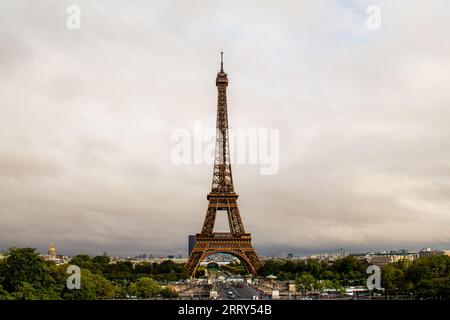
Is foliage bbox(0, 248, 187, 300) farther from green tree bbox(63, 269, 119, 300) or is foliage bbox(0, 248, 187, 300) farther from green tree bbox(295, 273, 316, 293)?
green tree bbox(295, 273, 316, 293)

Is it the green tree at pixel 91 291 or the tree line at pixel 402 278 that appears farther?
the tree line at pixel 402 278

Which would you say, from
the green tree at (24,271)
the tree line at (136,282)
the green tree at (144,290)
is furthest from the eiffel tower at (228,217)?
the green tree at (24,271)

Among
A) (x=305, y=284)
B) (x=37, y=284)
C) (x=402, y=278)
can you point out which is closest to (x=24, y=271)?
(x=37, y=284)

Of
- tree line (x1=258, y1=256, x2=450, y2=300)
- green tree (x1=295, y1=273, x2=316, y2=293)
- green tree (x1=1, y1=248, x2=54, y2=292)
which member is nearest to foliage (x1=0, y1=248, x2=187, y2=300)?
green tree (x1=1, y1=248, x2=54, y2=292)

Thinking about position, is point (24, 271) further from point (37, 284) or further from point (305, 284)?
point (305, 284)

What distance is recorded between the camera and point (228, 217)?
66562 mm

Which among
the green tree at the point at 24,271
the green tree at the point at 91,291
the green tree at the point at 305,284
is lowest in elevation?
the green tree at the point at 305,284

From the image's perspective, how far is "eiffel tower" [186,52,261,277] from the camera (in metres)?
64.1

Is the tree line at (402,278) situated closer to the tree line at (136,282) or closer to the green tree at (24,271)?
the tree line at (136,282)

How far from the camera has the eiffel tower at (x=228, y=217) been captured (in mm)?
64125

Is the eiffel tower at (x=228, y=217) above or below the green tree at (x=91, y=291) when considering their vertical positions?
above
